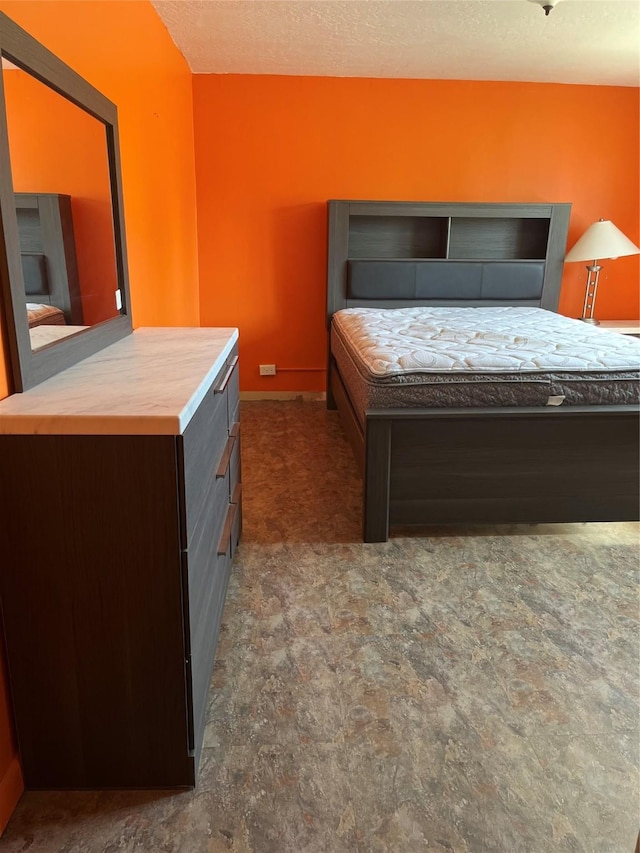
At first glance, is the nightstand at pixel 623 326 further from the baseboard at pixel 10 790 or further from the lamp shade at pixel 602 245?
the baseboard at pixel 10 790

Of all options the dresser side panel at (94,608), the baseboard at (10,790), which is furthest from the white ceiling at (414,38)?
the baseboard at (10,790)

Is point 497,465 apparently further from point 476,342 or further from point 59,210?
point 59,210

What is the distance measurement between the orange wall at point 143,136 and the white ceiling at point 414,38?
0.97 ft

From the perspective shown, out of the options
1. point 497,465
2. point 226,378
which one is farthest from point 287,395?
point 226,378

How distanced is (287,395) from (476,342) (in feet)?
6.50

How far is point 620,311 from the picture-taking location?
15.1 ft

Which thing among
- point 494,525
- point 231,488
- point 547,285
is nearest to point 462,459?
point 494,525

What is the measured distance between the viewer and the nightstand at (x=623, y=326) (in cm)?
415

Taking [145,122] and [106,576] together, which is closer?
[106,576]

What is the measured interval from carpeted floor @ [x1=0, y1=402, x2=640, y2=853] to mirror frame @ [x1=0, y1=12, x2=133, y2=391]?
3.06 feet

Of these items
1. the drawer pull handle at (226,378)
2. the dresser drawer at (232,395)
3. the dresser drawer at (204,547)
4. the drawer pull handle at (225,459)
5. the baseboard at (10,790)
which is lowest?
the baseboard at (10,790)

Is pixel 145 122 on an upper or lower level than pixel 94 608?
upper

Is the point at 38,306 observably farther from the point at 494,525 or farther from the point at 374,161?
the point at 374,161

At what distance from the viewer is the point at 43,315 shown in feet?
4.48
